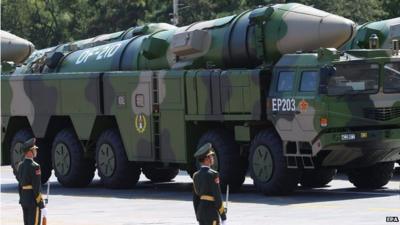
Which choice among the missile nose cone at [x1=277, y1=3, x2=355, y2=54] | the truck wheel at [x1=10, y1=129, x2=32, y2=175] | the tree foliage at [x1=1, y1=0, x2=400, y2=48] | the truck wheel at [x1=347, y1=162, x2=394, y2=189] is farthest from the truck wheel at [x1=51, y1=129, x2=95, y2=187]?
the tree foliage at [x1=1, y1=0, x2=400, y2=48]

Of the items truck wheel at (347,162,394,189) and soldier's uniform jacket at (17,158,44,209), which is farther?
truck wheel at (347,162,394,189)

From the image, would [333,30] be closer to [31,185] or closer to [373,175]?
[373,175]

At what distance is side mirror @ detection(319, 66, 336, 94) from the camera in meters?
20.3

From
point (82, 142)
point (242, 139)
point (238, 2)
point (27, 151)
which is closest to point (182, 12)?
point (238, 2)

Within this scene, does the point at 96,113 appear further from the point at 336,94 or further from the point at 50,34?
the point at 50,34

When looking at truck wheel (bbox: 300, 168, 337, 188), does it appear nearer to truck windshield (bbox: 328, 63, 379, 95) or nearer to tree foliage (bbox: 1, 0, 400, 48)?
truck windshield (bbox: 328, 63, 379, 95)

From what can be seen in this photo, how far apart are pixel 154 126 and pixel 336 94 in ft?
15.2

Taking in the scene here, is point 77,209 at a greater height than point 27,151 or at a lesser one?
lesser

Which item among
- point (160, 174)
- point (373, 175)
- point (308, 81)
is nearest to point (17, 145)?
point (160, 174)

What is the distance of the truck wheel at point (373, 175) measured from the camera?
22.6 metres

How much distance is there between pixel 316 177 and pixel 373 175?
4.04 ft

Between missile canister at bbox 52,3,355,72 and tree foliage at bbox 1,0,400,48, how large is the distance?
25.8 meters

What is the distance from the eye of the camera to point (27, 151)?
15.9 m

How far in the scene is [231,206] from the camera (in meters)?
20.1
